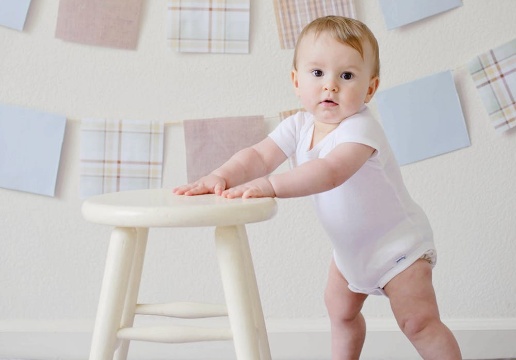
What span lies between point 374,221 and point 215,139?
52cm

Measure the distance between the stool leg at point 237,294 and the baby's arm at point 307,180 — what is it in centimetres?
5

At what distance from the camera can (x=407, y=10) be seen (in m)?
1.49

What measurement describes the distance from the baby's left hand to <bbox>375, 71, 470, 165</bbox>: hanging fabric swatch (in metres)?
0.61

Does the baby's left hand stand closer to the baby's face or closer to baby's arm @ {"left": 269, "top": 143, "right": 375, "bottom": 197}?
baby's arm @ {"left": 269, "top": 143, "right": 375, "bottom": 197}

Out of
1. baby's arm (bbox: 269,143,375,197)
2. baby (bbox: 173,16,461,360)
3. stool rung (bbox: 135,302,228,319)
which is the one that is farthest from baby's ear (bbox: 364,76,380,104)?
stool rung (bbox: 135,302,228,319)

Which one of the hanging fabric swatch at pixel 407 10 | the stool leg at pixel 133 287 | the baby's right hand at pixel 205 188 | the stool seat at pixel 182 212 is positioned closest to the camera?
the stool seat at pixel 182 212

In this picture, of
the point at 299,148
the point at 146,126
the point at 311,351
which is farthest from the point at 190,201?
the point at 311,351

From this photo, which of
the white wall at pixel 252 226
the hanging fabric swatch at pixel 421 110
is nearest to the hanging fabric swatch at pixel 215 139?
the white wall at pixel 252 226

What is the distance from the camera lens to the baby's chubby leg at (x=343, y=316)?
121cm

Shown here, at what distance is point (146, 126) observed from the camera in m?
1.54

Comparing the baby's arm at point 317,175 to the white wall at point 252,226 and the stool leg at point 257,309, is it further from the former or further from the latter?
the white wall at point 252,226

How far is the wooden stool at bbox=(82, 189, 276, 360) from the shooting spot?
870 millimetres

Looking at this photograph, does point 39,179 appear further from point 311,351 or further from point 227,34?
point 311,351

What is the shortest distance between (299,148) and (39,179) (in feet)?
2.14
